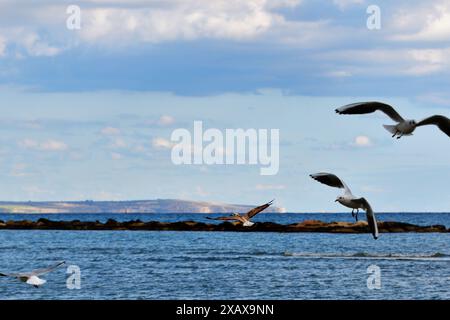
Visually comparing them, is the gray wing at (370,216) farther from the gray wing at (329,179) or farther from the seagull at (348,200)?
the gray wing at (329,179)

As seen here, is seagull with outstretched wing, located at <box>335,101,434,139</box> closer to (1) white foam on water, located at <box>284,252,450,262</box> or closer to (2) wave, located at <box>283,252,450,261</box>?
(1) white foam on water, located at <box>284,252,450,262</box>

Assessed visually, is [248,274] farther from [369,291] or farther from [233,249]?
[233,249]

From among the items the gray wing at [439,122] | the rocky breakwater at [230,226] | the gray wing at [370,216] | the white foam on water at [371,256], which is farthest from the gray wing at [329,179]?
the rocky breakwater at [230,226]

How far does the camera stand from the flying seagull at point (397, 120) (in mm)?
23822

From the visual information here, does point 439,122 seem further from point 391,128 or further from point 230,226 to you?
point 230,226

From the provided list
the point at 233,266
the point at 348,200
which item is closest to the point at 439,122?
the point at 348,200

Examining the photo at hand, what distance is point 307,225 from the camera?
5320 inches

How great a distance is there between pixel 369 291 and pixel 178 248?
43362 mm

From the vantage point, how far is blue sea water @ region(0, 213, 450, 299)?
181 ft

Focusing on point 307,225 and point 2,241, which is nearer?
point 2,241

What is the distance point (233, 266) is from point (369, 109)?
159ft

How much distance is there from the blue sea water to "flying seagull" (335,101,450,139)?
28.4 m

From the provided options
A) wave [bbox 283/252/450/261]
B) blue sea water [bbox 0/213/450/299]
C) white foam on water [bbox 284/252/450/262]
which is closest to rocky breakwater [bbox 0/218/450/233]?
blue sea water [bbox 0/213/450/299]

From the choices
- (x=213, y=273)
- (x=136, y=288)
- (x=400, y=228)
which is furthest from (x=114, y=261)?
(x=400, y=228)
